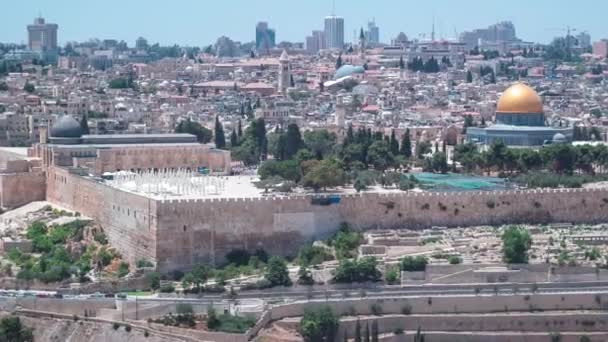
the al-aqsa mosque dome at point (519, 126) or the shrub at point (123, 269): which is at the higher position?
the al-aqsa mosque dome at point (519, 126)

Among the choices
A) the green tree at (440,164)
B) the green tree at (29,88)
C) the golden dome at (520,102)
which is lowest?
the green tree at (440,164)

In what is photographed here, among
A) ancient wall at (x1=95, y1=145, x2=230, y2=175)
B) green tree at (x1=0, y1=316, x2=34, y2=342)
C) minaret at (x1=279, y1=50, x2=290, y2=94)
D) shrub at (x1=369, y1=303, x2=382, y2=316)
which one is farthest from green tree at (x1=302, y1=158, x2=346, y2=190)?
minaret at (x1=279, y1=50, x2=290, y2=94)

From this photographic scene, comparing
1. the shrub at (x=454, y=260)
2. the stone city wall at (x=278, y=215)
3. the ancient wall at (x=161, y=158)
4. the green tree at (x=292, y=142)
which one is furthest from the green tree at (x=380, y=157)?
the shrub at (x=454, y=260)

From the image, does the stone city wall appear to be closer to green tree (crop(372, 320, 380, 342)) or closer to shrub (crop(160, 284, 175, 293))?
shrub (crop(160, 284, 175, 293))

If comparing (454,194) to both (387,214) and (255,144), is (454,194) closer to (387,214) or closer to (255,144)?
(387,214)

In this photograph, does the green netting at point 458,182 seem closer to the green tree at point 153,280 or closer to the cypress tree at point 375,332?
the green tree at point 153,280

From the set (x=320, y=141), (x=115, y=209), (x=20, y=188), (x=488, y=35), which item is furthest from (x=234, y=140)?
(x=488, y=35)
